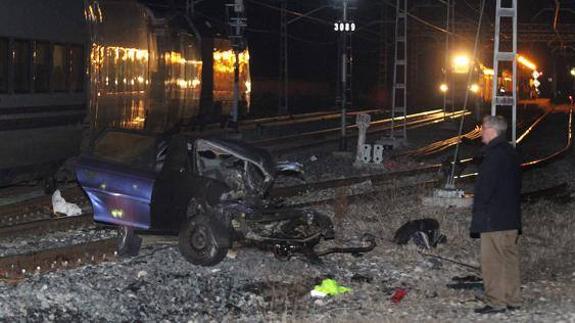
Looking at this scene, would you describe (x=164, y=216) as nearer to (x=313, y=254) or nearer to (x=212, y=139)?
(x=212, y=139)

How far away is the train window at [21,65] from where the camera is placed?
41.4 feet

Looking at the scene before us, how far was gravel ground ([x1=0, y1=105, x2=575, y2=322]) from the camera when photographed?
8.02 metres

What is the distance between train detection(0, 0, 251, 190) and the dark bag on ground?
4929 mm

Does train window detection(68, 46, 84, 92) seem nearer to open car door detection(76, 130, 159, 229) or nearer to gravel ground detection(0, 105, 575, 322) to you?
gravel ground detection(0, 105, 575, 322)

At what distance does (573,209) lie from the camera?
46.3 feet

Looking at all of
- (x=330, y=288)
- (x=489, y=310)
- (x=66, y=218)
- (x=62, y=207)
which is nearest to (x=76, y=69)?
(x=62, y=207)

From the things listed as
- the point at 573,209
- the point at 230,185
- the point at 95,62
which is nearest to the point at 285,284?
the point at 230,185

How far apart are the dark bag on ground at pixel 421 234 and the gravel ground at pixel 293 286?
139 mm

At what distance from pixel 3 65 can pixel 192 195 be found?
12.5ft

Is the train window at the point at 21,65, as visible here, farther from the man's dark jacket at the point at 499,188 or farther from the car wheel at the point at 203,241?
the man's dark jacket at the point at 499,188

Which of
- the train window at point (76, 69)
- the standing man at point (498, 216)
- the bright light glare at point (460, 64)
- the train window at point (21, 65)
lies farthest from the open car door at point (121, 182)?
the bright light glare at point (460, 64)

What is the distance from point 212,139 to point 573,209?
6730 mm

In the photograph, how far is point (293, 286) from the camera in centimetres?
925

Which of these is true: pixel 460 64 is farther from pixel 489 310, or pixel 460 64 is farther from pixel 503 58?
pixel 489 310
